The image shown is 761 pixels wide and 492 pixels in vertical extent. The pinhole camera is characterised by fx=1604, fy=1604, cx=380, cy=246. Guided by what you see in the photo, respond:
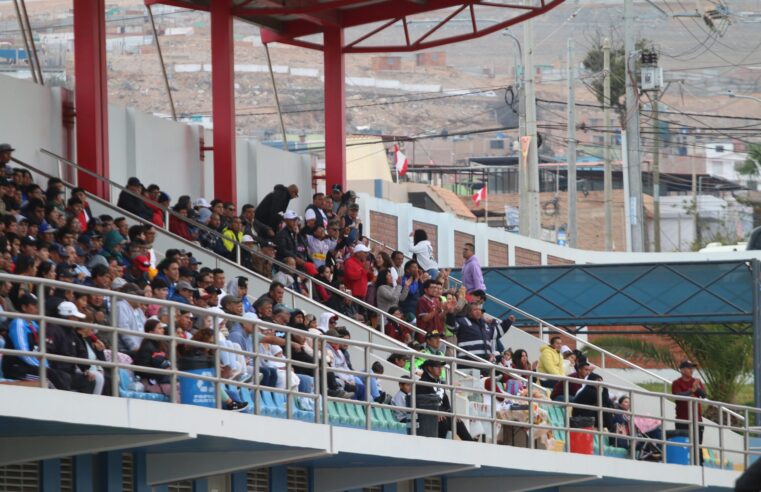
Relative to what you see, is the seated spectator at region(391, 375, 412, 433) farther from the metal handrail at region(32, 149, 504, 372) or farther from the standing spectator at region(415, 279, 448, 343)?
the standing spectator at region(415, 279, 448, 343)

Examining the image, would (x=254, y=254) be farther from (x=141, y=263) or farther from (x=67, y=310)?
(x=67, y=310)

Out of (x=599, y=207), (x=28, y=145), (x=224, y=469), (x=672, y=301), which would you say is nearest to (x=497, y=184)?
(x=599, y=207)

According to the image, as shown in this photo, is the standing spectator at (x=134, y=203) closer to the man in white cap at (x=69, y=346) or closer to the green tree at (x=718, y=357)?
the man in white cap at (x=69, y=346)

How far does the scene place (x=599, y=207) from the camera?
93.9 m

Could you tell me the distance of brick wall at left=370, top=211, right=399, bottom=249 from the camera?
36938 mm

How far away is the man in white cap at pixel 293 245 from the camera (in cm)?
2420

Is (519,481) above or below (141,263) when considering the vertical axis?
below

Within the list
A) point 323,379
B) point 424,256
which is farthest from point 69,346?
point 424,256

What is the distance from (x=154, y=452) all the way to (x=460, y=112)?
14194cm

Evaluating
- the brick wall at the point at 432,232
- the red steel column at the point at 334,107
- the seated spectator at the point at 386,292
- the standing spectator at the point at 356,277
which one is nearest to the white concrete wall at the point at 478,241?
the brick wall at the point at 432,232

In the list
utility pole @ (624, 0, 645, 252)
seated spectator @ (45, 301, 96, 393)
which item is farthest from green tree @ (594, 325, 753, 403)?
seated spectator @ (45, 301, 96, 393)

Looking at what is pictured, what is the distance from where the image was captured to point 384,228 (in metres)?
37.5

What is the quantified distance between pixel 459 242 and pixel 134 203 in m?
17.4

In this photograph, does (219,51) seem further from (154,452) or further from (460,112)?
(460,112)
